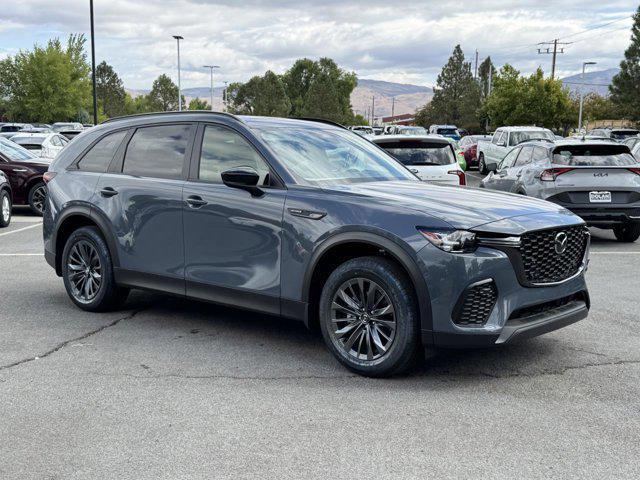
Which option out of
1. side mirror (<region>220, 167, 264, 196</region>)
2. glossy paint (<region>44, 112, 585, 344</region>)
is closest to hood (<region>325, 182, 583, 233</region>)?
glossy paint (<region>44, 112, 585, 344</region>)

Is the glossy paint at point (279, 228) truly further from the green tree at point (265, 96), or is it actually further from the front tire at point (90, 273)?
the green tree at point (265, 96)

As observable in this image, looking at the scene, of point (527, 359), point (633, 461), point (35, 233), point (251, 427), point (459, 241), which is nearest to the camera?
point (633, 461)

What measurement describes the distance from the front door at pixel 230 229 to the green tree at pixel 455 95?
11230 cm

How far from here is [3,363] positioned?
5406 millimetres

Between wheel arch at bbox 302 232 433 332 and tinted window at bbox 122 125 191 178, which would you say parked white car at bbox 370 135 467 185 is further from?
wheel arch at bbox 302 232 433 332

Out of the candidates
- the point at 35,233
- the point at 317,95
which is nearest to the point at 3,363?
the point at 35,233

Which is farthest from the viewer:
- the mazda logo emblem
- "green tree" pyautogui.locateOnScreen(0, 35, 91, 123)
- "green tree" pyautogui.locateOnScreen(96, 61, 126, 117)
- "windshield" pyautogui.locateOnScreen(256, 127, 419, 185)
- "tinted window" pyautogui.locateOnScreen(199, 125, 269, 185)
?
"green tree" pyautogui.locateOnScreen(96, 61, 126, 117)

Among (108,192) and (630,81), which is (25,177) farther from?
(630,81)

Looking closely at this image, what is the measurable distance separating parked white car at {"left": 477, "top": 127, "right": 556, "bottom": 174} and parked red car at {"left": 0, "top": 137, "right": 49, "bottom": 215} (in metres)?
15.3

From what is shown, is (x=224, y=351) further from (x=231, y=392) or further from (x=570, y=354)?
(x=570, y=354)

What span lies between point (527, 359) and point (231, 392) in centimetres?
213

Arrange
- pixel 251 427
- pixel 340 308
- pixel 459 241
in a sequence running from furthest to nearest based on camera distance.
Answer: pixel 340 308
pixel 459 241
pixel 251 427

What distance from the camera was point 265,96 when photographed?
107m

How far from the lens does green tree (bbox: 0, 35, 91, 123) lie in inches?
2457
